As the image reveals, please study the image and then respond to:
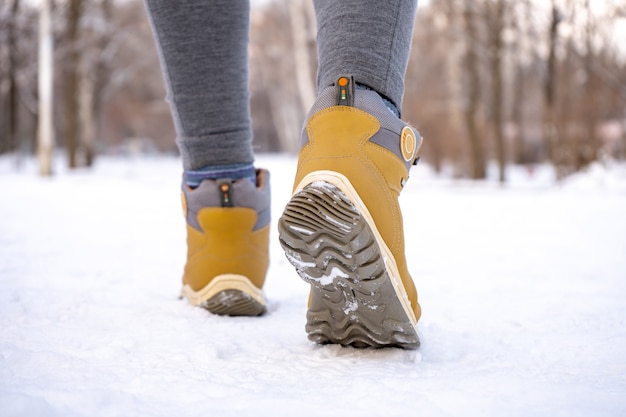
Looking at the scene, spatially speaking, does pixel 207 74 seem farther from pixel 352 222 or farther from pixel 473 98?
pixel 473 98

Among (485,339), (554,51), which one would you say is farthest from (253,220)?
(554,51)

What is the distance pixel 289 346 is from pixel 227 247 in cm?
30

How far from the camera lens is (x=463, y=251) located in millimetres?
2045

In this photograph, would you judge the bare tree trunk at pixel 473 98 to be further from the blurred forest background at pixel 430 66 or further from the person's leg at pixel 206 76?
the person's leg at pixel 206 76

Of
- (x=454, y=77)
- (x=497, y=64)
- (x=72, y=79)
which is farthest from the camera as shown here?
(x=454, y=77)

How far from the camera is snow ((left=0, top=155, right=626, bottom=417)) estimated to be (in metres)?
0.57

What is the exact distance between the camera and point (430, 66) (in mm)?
18609

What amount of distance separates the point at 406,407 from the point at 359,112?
0.41 meters

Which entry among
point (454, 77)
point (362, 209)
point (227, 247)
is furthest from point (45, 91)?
point (454, 77)

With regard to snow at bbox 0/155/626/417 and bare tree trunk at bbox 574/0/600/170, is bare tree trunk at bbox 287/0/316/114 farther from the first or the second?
snow at bbox 0/155/626/417

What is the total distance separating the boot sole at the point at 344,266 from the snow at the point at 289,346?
0.04 metres

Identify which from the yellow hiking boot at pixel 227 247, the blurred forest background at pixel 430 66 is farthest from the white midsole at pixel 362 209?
the blurred forest background at pixel 430 66

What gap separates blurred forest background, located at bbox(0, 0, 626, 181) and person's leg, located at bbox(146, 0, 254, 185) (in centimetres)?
758

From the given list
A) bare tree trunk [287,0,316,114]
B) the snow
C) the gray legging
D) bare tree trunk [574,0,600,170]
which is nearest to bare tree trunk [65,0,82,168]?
bare tree trunk [287,0,316,114]
